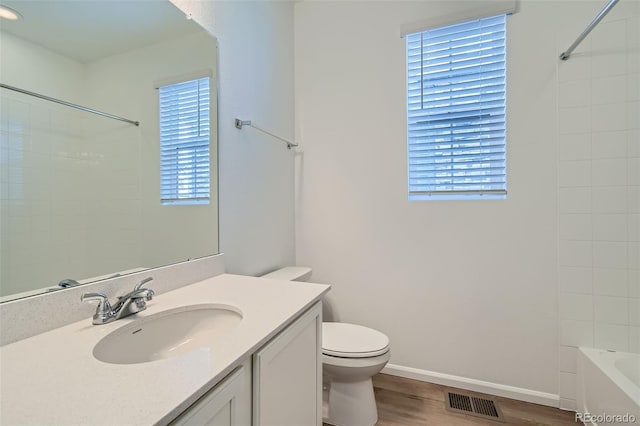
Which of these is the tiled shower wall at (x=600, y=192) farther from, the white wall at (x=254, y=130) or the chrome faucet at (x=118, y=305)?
the chrome faucet at (x=118, y=305)

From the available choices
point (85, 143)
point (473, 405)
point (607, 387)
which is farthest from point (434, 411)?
point (85, 143)

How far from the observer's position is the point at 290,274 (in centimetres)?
181

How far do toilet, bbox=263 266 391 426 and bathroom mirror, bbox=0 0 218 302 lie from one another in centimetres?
88

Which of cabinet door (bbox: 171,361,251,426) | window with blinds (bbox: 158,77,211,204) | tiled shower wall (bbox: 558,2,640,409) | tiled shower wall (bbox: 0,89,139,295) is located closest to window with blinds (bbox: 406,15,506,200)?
tiled shower wall (bbox: 558,2,640,409)

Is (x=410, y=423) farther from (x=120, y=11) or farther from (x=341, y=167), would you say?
(x=120, y=11)

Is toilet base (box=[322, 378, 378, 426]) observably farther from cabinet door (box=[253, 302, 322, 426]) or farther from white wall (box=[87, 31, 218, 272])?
white wall (box=[87, 31, 218, 272])

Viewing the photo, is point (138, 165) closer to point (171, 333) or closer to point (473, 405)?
point (171, 333)

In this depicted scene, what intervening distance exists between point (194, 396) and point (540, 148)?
6.54 feet

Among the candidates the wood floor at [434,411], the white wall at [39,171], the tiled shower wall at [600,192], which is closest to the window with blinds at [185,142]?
the white wall at [39,171]

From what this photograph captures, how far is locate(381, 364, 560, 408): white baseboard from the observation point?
1.62 m

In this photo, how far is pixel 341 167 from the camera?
2055 millimetres

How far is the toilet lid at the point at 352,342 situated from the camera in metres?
1.40

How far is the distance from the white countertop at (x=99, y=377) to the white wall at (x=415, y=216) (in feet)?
4.06

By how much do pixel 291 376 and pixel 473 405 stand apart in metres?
1.31
